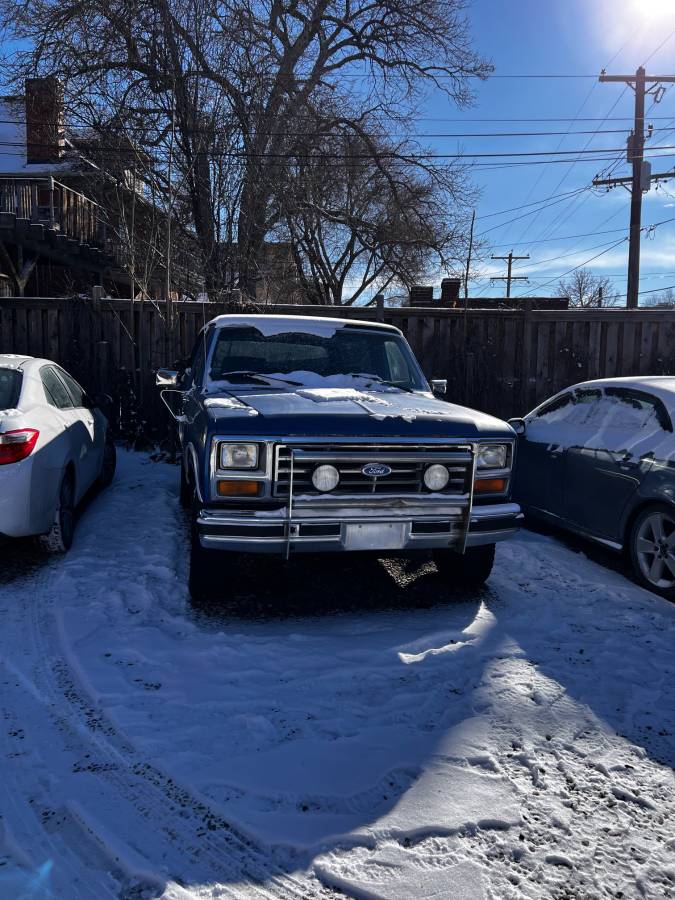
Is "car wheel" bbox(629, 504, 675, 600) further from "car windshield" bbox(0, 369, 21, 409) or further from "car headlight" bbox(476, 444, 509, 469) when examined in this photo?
"car windshield" bbox(0, 369, 21, 409)

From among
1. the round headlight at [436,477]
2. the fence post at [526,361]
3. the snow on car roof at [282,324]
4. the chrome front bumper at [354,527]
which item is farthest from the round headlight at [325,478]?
the fence post at [526,361]

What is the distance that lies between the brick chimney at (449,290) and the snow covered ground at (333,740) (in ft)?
43.3

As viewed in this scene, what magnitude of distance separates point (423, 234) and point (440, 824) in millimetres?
21300

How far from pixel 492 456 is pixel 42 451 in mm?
3100

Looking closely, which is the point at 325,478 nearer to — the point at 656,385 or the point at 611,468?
the point at 611,468

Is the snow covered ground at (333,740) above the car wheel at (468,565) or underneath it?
underneath

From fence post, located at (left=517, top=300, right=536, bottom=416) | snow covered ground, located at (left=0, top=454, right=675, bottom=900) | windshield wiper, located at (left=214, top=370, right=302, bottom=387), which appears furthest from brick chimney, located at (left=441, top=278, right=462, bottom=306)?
snow covered ground, located at (left=0, top=454, right=675, bottom=900)

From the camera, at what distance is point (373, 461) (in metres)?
3.77

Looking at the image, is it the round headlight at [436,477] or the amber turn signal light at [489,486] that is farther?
the amber turn signal light at [489,486]

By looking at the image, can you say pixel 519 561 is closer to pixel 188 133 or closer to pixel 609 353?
pixel 609 353

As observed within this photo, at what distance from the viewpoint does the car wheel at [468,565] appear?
177 inches

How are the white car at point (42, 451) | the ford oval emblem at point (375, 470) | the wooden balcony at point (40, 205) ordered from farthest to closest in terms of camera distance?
1. the wooden balcony at point (40, 205)
2. the white car at point (42, 451)
3. the ford oval emblem at point (375, 470)

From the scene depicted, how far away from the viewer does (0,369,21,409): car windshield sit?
16.1 ft

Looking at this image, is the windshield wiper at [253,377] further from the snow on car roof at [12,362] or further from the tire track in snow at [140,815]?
the tire track in snow at [140,815]
